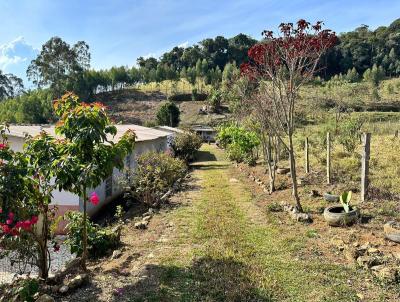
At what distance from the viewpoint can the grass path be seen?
489 centimetres

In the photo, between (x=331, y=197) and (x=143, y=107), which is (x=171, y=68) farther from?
(x=331, y=197)

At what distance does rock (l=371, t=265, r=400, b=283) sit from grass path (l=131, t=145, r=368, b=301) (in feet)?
1.10

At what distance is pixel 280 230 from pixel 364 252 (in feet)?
6.53

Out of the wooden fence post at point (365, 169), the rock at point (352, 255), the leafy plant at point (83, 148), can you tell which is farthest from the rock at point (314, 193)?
the leafy plant at point (83, 148)

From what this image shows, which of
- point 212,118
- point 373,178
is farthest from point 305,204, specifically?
point 212,118

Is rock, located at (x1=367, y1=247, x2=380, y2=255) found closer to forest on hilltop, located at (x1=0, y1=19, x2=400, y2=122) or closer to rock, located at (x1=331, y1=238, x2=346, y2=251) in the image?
rock, located at (x1=331, y1=238, x2=346, y2=251)

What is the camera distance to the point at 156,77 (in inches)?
3255

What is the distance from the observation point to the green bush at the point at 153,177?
1107 centimetres

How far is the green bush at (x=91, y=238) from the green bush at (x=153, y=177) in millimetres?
3605

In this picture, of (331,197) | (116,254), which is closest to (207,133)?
(331,197)

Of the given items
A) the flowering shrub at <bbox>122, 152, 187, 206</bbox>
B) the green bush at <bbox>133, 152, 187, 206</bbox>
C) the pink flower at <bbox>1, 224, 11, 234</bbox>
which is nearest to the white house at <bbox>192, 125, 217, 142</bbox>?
the green bush at <bbox>133, 152, 187, 206</bbox>

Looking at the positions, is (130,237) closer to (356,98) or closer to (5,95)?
(356,98)

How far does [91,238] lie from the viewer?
6969 mm

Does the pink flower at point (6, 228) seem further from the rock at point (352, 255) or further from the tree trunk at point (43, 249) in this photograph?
the rock at point (352, 255)
